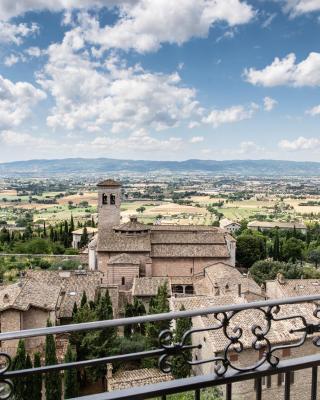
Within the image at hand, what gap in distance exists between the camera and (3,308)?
19672 millimetres

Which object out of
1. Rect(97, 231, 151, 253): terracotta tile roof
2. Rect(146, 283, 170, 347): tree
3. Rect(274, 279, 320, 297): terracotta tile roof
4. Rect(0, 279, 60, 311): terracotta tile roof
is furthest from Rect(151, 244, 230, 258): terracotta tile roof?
Rect(0, 279, 60, 311): terracotta tile roof

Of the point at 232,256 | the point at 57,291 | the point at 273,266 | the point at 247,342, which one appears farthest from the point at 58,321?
the point at 273,266

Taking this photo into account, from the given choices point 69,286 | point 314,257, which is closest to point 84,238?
point 314,257

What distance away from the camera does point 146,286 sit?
91.6ft

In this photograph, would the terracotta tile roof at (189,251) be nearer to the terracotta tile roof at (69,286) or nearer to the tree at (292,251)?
the terracotta tile roof at (69,286)

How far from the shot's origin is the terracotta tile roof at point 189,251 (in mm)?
33281

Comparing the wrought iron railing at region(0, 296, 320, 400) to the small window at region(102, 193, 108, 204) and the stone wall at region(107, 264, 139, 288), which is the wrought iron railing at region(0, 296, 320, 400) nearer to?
the stone wall at region(107, 264, 139, 288)

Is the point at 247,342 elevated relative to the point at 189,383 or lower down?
lower down

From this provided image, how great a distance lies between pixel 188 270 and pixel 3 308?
55.2 feet

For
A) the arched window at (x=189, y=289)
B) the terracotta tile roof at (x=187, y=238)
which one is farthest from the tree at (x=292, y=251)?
the arched window at (x=189, y=289)

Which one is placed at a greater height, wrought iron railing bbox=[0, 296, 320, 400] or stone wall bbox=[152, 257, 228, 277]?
wrought iron railing bbox=[0, 296, 320, 400]

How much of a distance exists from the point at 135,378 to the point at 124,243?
781 inches

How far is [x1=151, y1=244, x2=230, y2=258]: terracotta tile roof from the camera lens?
33281 millimetres

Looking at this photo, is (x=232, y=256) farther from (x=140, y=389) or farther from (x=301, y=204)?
(x=301, y=204)
